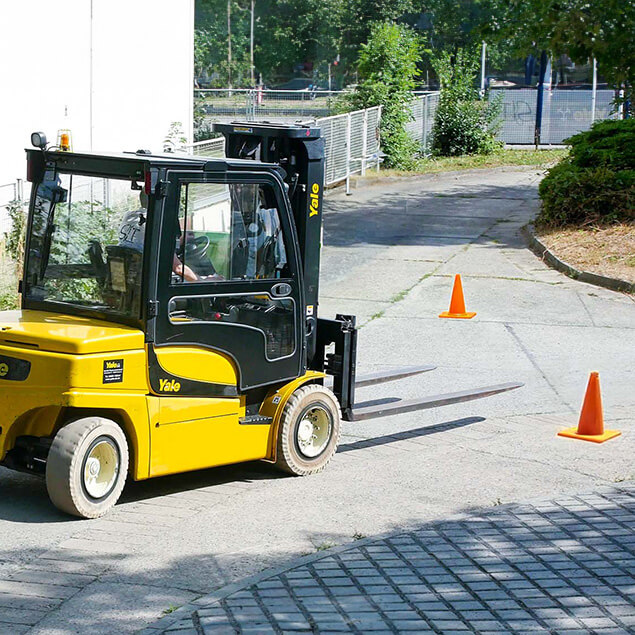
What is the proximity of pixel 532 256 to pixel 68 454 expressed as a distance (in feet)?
44.4

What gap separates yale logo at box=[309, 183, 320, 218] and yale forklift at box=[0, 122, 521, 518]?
0.04 ft

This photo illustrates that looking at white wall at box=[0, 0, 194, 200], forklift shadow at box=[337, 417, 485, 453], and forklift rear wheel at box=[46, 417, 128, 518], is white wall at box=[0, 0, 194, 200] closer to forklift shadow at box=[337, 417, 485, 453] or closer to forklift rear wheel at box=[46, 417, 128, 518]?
forklift shadow at box=[337, 417, 485, 453]

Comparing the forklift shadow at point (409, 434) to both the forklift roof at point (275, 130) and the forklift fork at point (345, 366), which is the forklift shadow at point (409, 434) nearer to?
the forklift fork at point (345, 366)

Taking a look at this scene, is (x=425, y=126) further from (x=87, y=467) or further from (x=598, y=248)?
(x=87, y=467)

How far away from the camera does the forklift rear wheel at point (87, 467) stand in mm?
6629

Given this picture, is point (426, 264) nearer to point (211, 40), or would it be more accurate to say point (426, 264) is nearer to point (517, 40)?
point (517, 40)

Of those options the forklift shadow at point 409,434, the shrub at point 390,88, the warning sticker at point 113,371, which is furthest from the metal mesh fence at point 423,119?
the warning sticker at point 113,371

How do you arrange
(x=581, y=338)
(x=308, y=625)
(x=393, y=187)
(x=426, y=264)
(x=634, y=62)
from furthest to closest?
(x=393, y=187) < (x=634, y=62) < (x=426, y=264) < (x=581, y=338) < (x=308, y=625)

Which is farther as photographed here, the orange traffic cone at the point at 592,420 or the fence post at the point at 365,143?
the fence post at the point at 365,143

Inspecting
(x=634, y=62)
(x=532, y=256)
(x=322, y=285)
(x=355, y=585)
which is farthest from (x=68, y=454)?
(x=634, y=62)

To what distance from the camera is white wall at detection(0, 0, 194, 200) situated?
15883mm

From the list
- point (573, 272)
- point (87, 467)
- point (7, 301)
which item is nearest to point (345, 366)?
point (87, 467)

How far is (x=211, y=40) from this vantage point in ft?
270

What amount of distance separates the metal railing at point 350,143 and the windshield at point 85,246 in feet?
55.6
